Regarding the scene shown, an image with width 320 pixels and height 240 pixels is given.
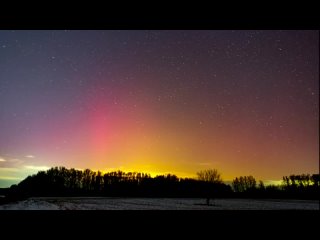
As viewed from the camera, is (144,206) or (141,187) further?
(141,187)

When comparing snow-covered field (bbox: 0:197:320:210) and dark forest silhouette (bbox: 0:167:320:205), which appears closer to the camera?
snow-covered field (bbox: 0:197:320:210)

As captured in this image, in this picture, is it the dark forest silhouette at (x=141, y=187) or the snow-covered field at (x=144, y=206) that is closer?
the snow-covered field at (x=144, y=206)
